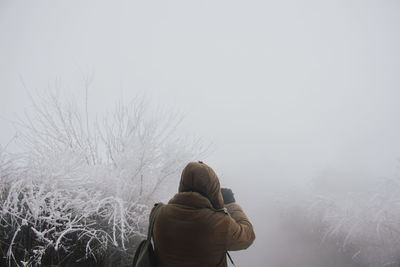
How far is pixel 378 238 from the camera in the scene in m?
4.30

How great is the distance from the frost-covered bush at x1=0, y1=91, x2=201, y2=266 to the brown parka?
1067 mm

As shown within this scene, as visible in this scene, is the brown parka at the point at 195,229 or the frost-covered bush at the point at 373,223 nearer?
the brown parka at the point at 195,229

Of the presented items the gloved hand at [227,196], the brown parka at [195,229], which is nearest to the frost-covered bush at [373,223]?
the gloved hand at [227,196]

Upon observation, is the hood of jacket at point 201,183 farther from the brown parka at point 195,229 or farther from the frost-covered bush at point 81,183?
the frost-covered bush at point 81,183

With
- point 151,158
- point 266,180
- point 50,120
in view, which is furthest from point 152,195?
point 266,180

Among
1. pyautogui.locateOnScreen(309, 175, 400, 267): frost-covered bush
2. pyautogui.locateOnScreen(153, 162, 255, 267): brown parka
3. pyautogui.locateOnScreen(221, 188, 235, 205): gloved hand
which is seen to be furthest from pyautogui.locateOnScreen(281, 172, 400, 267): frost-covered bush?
pyautogui.locateOnScreen(153, 162, 255, 267): brown parka

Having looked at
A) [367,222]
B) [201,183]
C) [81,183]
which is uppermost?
[201,183]

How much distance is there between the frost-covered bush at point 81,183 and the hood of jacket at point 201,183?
4.19 ft

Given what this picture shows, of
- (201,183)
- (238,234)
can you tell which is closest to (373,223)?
(238,234)

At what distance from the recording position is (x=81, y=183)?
8.55 feet

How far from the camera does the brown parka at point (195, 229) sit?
1276 millimetres

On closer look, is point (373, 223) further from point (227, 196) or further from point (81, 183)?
point (81, 183)

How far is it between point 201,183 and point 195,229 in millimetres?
304

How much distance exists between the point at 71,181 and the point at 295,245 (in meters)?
7.10
